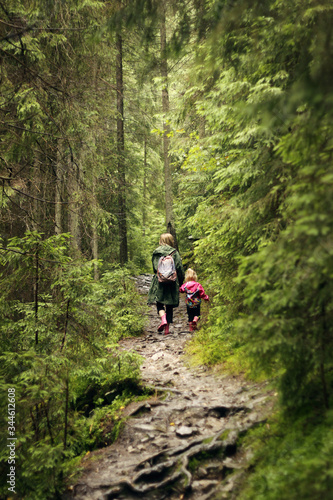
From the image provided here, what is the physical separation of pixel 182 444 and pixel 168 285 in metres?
4.52

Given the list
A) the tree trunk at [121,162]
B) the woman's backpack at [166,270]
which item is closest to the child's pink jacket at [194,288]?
the woman's backpack at [166,270]

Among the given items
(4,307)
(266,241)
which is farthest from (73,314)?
(266,241)

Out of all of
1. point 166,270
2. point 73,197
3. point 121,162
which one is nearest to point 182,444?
point 166,270

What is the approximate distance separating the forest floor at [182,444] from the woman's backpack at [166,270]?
263cm

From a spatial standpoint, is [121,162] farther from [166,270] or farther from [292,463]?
[292,463]

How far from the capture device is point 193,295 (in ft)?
27.0

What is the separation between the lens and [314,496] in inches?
81.6

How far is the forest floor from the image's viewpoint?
329cm

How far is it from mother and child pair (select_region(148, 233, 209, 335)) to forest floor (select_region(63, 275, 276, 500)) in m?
2.58

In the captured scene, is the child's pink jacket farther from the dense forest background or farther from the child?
the dense forest background

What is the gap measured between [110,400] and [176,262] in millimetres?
3705

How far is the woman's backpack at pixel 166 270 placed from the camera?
7.88 m

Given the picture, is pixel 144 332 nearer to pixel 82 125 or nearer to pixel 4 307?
pixel 4 307

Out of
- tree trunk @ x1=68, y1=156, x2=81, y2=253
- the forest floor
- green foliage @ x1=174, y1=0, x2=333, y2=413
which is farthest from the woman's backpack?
the forest floor
